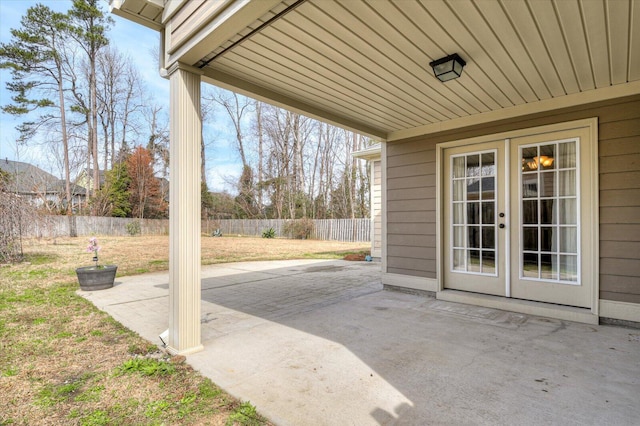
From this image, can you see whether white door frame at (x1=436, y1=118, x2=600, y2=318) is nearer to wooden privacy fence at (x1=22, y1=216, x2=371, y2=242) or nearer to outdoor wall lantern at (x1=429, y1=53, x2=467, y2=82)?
outdoor wall lantern at (x1=429, y1=53, x2=467, y2=82)

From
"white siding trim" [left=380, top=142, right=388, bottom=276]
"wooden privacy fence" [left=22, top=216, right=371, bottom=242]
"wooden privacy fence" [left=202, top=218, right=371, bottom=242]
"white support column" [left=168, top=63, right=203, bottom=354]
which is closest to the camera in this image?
"white support column" [left=168, top=63, right=203, bottom=354]

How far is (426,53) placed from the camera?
2.50 metres

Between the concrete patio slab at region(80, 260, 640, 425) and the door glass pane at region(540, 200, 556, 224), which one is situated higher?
the door glass pane at region(540, 200, 556, 224)

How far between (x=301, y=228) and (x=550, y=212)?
12.0 metres

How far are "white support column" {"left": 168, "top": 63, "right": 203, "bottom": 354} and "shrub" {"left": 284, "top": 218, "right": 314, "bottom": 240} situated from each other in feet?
40.8

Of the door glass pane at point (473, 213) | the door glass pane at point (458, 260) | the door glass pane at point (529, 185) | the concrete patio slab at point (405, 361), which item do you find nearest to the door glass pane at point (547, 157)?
the door glass pane at point (529, 185)

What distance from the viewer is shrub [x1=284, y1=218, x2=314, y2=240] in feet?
49.1

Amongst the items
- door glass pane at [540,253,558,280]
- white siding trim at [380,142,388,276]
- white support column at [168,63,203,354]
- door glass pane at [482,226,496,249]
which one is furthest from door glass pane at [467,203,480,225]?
white support column at [168,63,203,354]

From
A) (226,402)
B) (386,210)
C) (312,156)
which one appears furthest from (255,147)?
(226,402)

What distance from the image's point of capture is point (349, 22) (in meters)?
2.09

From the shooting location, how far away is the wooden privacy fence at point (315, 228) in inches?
535

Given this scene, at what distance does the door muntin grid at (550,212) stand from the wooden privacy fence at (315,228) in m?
9.49

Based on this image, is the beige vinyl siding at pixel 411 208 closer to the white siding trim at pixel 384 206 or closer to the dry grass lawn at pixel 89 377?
the white siding trim at pixel 384 206

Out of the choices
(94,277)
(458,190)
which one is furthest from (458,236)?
(94,277)
